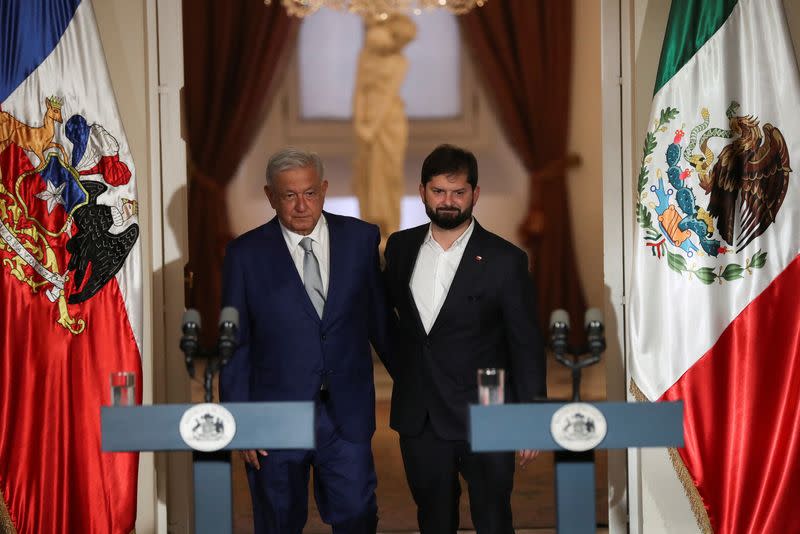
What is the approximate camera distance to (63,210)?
374cm

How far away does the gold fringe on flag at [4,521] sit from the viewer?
3658 millimetres

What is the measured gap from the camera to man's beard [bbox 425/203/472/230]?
131 inches

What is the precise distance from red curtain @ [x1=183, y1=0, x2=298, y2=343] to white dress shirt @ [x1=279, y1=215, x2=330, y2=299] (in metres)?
4.72

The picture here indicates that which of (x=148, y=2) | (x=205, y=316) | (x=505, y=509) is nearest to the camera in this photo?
(x=505, y=509)

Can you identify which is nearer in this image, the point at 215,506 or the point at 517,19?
the point at 215,506

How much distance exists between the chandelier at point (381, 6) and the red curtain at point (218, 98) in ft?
0.67

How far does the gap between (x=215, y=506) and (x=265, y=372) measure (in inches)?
25.7

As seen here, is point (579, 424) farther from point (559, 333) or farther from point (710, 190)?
point (710, 190)

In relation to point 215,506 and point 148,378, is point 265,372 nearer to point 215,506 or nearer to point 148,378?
point 215,506

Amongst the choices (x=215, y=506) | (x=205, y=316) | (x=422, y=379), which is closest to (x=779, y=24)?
(x=422, y=379)

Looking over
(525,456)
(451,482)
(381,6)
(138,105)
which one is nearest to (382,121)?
(381,6)

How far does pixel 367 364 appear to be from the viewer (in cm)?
350

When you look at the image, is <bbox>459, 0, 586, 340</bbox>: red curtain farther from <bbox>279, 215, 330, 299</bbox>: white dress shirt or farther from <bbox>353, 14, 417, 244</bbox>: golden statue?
<bbox>279, 215, 330, 299</bbox>: white dress shirt

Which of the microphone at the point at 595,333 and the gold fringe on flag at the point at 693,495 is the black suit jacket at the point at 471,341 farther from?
the gold fringe on flag at the point at 693,495
